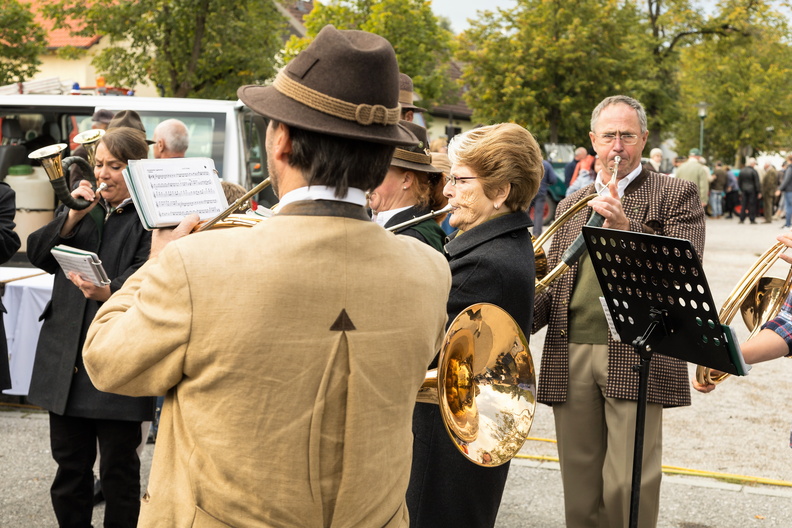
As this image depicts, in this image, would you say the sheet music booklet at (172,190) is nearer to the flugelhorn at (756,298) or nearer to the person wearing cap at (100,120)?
the flugelhorn at (756,298)

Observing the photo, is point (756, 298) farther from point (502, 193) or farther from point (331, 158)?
point (331, 158)

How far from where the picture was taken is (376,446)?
182 centimetres

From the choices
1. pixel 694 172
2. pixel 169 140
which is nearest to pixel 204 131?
pixel 169 140

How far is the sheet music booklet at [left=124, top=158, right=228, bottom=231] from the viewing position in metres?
2.46

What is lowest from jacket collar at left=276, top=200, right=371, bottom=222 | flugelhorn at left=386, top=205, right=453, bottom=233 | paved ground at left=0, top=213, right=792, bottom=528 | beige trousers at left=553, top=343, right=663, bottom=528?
paved ground at left=0, top=213, right=792, bottom=528

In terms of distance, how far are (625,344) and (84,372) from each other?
2085mm

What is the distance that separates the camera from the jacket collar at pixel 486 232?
2.99 metres

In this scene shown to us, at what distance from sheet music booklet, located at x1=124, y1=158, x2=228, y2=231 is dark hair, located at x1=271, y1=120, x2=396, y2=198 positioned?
787 mm

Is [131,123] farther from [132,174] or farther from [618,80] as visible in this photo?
[618,80]

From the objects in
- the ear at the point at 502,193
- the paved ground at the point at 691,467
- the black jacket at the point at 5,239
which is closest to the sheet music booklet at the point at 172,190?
the ear at the point at 502,193

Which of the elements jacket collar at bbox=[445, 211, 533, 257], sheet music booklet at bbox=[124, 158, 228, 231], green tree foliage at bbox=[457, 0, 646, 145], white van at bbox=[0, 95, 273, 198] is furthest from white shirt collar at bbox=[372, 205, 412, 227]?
green tree foliage at bbox=[457, 0, 646, 145]

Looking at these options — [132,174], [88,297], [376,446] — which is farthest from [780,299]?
[88,297]

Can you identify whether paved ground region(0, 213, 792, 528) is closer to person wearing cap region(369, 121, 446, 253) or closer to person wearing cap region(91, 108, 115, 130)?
person wearing cap region(369, 121, 446, 253)

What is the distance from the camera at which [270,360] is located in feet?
5.50
